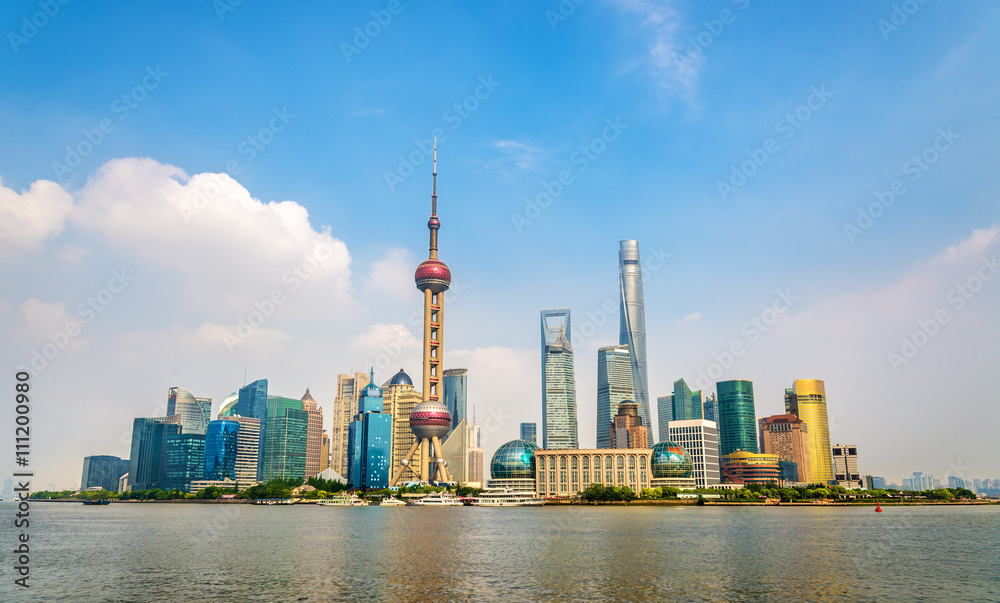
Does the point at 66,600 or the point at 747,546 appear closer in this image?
the point at 66,600

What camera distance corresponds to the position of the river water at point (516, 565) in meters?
55.0

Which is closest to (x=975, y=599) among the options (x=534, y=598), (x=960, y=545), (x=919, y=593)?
(x=919, y=593)

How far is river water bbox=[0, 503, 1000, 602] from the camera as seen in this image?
5497 cm

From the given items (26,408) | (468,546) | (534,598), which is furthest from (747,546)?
(26,408)

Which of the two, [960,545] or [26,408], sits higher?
[26,408]

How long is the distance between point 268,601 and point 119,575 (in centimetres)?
2248

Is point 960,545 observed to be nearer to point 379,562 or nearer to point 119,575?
point 379,562

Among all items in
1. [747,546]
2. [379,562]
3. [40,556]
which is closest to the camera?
[379,562]

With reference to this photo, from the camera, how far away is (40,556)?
81.3 metres

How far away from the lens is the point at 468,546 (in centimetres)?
9038

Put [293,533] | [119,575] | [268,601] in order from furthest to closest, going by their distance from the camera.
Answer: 1. [293,533]
2. [119,575]
3. [268,601]

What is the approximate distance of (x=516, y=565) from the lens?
70.7 meters

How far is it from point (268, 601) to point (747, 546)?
60924 mm

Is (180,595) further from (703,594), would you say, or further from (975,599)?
(975,599)
